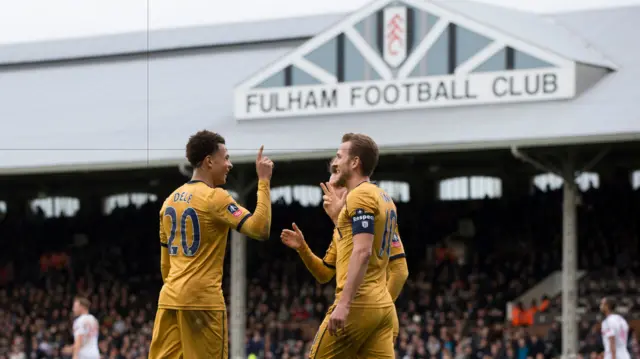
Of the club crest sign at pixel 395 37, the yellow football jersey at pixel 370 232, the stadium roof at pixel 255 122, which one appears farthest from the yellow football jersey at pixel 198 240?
the club crest sign at pixel 395 37

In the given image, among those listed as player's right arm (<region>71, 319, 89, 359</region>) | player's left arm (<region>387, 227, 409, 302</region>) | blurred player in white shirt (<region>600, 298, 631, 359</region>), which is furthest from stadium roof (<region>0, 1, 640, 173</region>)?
player's left arm (<region>387, 227, 409, 302</region>)

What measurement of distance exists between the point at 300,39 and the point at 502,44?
9.25 metres

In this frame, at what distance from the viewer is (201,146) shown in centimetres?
879

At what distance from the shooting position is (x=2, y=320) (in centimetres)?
3048

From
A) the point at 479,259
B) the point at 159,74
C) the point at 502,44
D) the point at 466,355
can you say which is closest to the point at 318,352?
the point at 466,355

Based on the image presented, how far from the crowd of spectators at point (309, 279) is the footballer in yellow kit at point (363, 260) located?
1314 centimetres

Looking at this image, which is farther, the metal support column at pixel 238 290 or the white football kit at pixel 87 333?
the metal support column at pixel 238 290

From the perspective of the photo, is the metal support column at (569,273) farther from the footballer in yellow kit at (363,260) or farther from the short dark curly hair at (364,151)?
the short dark curly hair at (364,151)

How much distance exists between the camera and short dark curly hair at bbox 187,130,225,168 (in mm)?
8773

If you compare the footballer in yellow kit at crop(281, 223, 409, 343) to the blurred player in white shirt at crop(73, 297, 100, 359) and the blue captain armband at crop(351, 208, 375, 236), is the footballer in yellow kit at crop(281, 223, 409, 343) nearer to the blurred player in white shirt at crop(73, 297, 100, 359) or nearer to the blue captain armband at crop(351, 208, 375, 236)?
the blue captain armband at crop(351, 208, 375, 236)

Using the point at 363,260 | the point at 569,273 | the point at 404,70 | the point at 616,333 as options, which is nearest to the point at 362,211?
the point at 363,260

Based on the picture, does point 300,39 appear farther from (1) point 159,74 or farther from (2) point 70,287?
(2) point 70,287

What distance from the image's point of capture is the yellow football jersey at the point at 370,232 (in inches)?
319

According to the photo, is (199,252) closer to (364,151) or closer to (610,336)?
(364,151)
